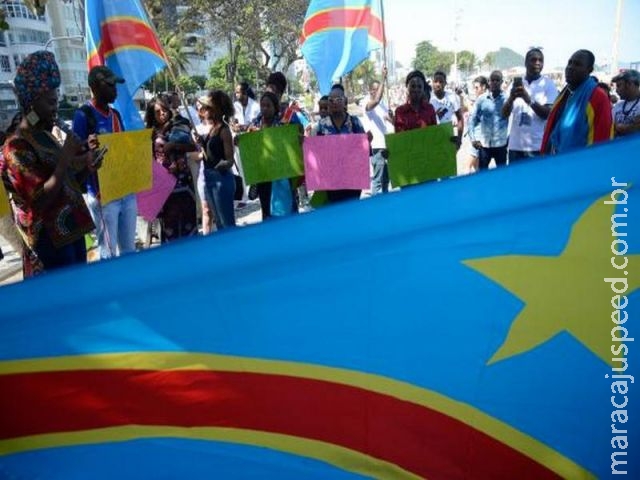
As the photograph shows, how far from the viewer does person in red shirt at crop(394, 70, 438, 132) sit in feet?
15.9

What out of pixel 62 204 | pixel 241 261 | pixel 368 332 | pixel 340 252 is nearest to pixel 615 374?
pixel 368 332

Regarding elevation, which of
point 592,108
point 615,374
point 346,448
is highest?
point 592,108

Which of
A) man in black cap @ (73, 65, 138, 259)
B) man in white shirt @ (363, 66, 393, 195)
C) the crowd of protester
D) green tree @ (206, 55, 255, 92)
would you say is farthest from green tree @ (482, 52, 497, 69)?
man in black cap @ (73, 65, 138, 259)

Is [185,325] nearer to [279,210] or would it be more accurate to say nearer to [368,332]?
[368,332]

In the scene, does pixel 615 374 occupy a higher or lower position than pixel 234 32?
lower

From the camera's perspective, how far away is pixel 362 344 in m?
1.49

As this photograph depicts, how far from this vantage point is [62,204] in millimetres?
2777

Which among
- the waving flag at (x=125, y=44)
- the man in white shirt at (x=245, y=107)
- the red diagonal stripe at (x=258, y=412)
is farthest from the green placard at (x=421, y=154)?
the man in white shirt at (x=245, y=107)

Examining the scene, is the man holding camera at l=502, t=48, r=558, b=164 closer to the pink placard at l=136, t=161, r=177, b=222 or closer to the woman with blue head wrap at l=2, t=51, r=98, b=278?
the pink placard at l=136, t=161, r=177, b=222

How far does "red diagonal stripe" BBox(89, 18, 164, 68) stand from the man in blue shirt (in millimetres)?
3776

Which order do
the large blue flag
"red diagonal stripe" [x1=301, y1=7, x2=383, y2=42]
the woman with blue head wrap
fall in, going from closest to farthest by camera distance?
the large blue flag → the woman with blue head wrap → "red diagonal stripe" [x1=301, y1=7, x2=383, y2=42]

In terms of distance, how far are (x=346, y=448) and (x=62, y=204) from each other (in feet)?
6.61

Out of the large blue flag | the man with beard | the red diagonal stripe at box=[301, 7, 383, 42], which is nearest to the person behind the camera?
the large blue flag

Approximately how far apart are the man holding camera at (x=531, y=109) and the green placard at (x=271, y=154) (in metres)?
2.51
